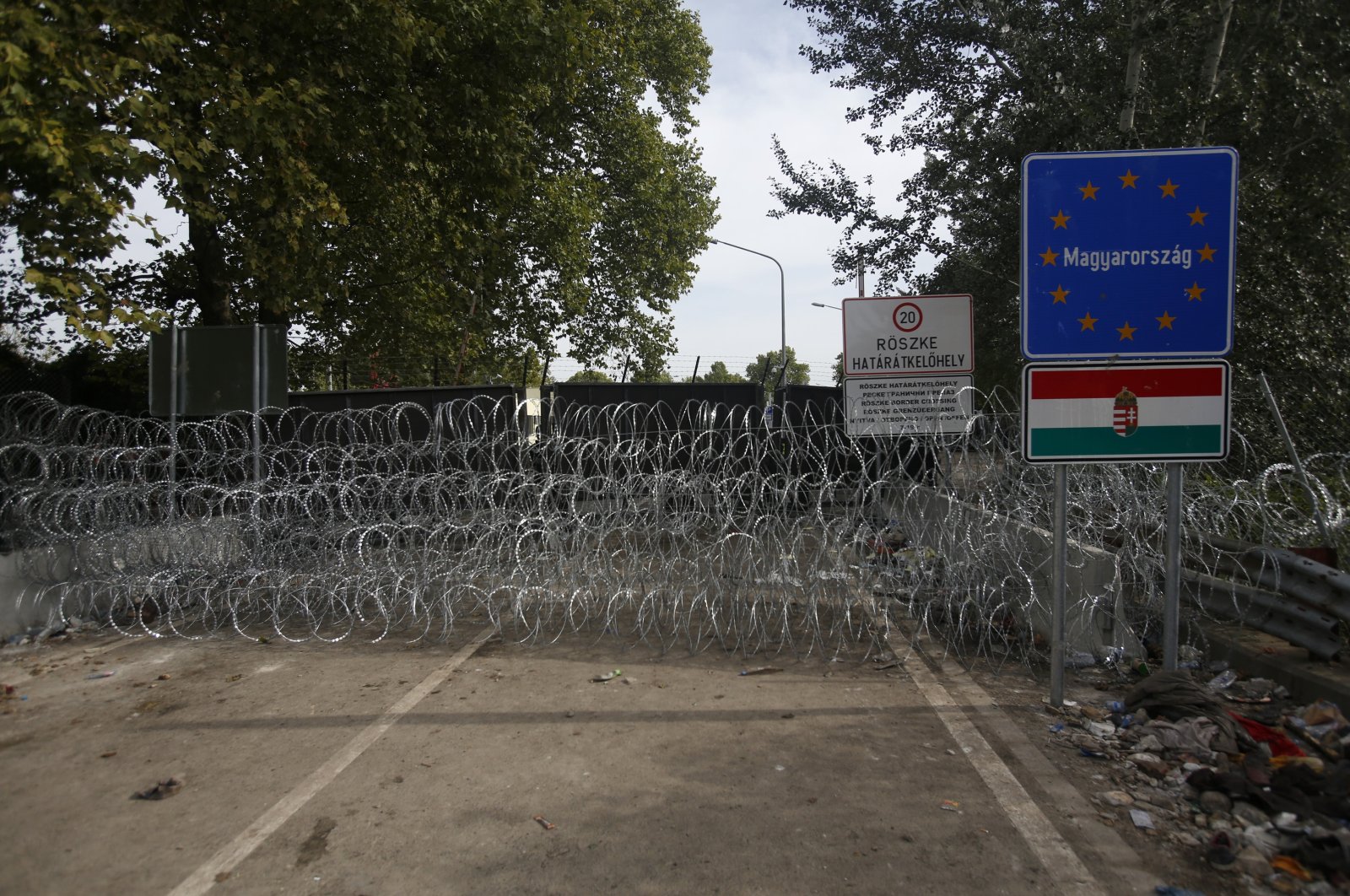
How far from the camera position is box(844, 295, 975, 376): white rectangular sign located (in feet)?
31.6

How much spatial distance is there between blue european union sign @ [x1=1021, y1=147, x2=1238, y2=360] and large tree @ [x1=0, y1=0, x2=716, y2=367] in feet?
24.1

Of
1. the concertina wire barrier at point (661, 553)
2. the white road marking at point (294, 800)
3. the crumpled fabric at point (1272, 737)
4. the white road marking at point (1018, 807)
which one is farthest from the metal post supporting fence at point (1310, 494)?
the white road marking at point (294, 800)

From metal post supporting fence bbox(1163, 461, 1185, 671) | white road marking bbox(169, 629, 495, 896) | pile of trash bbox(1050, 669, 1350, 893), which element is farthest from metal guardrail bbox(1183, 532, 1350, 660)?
white road marking bbox(169, 629, 495, 896)

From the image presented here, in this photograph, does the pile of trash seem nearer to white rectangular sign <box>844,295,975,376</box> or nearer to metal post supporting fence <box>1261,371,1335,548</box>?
metal post supporting fence <box>1261,371,1335,548</box>

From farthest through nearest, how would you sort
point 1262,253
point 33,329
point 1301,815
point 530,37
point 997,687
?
point 33,329 → point 530,37 → point 1262,253 → point 997,687 → point 1301,815

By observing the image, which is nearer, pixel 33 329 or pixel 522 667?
pixel 522 667

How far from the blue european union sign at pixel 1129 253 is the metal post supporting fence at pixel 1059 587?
2.61ft

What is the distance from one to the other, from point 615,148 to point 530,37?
1054cm

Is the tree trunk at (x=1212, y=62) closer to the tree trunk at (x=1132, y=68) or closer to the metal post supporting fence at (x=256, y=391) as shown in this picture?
the tree trunk at (x=1132, y=68)

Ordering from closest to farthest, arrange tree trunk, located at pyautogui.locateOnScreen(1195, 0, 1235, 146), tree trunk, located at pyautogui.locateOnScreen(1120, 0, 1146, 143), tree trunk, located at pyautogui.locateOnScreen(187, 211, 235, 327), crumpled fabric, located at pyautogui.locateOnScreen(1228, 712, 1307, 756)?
1. crumpled fabric, located at pyautogui.locateOnScreen(1228, 712, 1307, 756)
2. tree trunk, located at pyautogui.locateOnScreen(1195, 0, 1235, 146)
3. tree trunk, located at pyautogui.locateOnScreen(1120, 0, 1146, 143)
4. tree trunk, located at pyautogui.locateOnScreen(187, 211, 235, 327)

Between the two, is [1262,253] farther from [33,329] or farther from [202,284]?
[33,329]

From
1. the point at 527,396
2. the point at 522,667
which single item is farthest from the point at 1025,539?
the point at 527,396

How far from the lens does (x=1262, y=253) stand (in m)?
10.0

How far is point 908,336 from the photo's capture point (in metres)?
9.70
